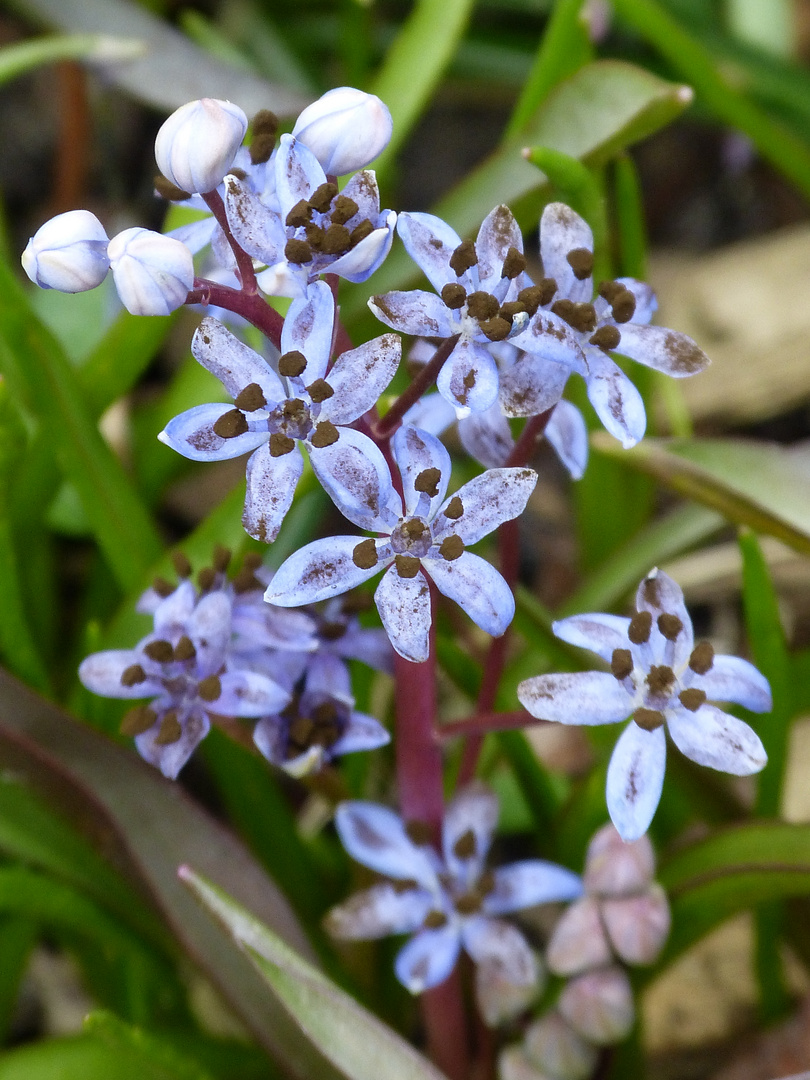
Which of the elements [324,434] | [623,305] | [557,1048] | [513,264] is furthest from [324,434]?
[557,1048]

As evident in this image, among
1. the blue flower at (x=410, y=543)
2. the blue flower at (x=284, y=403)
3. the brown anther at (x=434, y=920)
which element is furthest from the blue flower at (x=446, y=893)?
the blue flower at (x=284, y=403)

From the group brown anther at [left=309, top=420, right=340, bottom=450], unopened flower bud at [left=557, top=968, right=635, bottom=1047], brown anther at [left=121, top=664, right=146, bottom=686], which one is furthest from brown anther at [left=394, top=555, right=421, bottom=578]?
unopened flower bud at [left=557, top=968, right=635, bottom=1047]

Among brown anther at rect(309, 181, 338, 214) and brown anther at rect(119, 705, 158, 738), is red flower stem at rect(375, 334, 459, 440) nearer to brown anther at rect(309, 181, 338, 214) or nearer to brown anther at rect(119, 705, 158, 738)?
brown anther at rect(309, 181, 338, 214)

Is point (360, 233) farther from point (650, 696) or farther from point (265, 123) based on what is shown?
point (650, 696)

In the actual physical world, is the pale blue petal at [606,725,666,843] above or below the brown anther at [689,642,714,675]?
below

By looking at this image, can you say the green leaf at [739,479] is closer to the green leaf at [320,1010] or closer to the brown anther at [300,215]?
the brown anther at [300,215]
